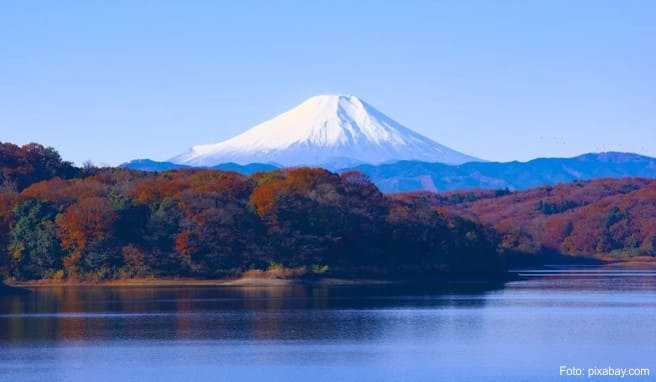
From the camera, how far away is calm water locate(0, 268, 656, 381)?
42.0 meters

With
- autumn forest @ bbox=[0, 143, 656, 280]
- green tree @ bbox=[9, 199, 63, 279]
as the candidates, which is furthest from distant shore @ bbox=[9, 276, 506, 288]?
green tree @ bbox=[9, 199, 63, 279]

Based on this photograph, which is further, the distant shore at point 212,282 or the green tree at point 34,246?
the green tree at point 34,246

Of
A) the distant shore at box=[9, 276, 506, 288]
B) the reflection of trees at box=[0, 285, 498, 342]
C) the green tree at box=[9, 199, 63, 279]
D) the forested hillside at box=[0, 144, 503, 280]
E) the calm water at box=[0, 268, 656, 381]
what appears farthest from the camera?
the forested hillside at box=[0, 144, 503, 280]

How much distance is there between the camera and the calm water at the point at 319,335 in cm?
4200

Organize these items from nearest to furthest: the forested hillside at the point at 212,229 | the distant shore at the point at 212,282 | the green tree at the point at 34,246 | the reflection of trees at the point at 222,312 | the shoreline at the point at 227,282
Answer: the reflection of trees at the point at 222,312 < the shoreline at the point at 227,282 < the distant shore at the point at 212,282 < the green tree at the point at 34,246 < the forested hillside at the point at 212,229

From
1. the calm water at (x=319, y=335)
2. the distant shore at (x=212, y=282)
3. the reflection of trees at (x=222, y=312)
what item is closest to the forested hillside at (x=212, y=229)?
the distant shore at (x=212, y=282)

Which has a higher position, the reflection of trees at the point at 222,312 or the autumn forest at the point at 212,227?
the autumn forest at the point at 212,227

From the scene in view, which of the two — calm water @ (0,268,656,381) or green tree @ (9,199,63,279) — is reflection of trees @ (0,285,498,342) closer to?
calm water @ (0,268,656,381)

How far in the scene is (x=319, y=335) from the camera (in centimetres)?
5281

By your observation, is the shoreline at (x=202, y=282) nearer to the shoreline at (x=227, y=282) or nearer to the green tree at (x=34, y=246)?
the shoreline at (x=227, y=282)

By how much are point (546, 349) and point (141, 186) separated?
5713 centimetres

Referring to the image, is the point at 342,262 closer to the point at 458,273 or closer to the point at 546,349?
the point at 458,273

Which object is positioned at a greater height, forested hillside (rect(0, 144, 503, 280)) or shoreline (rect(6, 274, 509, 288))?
forested hillside (rect(0, 144, 503, 280))

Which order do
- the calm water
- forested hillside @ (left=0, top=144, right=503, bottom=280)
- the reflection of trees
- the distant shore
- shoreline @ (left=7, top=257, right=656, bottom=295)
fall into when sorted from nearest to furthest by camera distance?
the calm water, the reflection of trees, shoreline @ (left=7, top=257, right=656, bottom=295), the distant shore, forested hillside @ (left=0, top=144, right=503, bottom=280)
